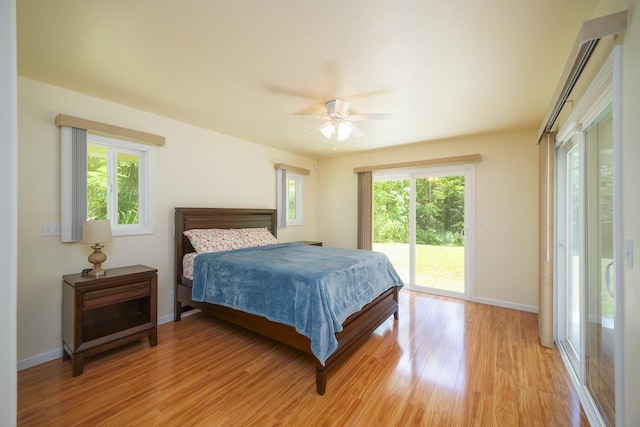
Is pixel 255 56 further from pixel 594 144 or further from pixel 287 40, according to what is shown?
pixel 594 144

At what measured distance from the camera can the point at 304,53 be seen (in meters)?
1.90

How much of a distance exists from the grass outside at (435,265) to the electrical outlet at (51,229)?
4436mm

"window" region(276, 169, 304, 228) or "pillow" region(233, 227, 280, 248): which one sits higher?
"window" region(276, 169, 304, 228)

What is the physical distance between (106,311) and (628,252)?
3905 millimetres

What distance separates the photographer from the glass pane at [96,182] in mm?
2713

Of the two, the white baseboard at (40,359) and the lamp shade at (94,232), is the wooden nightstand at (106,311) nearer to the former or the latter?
the white baseboard at (40,359)

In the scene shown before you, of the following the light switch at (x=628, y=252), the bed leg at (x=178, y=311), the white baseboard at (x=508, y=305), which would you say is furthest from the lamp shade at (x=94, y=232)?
the white baseboard at (x=508, y=305)

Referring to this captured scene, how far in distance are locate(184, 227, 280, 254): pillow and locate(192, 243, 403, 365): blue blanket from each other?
25 centimetres

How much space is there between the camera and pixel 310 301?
2.02 meters

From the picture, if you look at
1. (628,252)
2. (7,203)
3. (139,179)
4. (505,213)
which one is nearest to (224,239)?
(139,179)

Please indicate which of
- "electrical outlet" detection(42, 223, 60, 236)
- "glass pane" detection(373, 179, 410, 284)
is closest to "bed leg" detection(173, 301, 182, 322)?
"electrical outlet" detection(42, 223, 60, 236)

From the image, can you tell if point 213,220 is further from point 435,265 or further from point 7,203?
point 435,265

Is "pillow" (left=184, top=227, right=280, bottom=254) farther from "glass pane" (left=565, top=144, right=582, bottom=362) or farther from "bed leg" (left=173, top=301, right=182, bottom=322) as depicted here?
"glass pane" (left=565, top=144, right=582, bottom=362)

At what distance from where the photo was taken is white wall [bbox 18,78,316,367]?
7.39 ft
